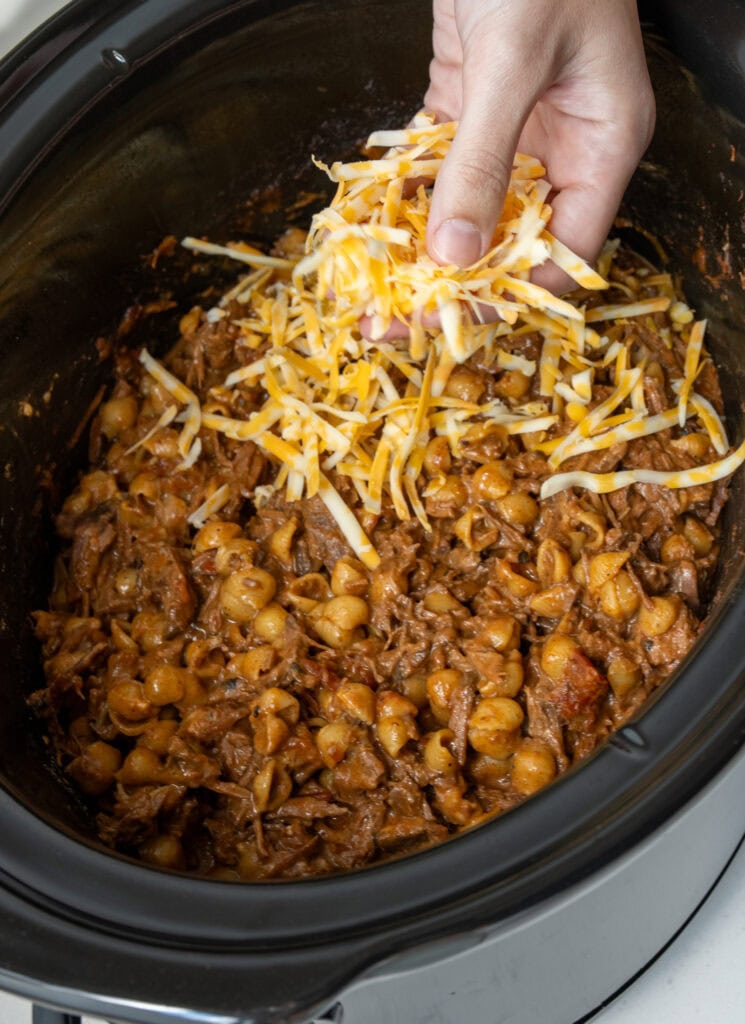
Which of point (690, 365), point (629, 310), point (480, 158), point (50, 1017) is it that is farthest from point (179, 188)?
point (50, 1017)

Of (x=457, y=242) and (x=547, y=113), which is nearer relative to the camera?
(x=457, y=242)

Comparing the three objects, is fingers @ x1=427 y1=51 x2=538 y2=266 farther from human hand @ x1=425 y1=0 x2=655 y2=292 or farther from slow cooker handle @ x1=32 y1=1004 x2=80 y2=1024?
slow cooker handle @ x1=32 y1=1004 x2=80 y2=1024

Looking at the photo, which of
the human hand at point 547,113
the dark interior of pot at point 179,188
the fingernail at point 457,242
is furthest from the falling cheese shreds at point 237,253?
the fingernail at point 457,242

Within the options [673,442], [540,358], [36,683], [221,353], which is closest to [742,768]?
[673,442]

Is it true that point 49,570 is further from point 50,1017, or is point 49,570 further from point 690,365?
point 690,365

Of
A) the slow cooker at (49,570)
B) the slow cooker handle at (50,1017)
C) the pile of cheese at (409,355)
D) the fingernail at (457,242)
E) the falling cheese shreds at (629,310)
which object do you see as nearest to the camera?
the slow cooker at (49,570)

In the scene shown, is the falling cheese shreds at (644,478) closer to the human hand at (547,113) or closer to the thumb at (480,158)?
the human hand at (547,113)
